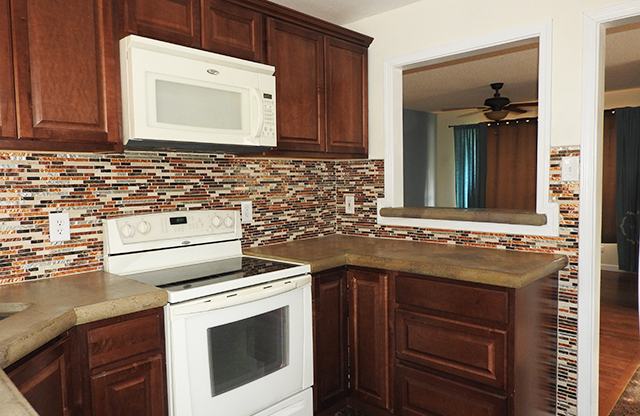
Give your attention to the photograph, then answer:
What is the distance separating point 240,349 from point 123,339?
0.48m

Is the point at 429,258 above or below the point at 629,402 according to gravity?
above

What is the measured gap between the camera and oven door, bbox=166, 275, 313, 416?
168 cm

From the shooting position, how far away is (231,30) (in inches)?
84.1

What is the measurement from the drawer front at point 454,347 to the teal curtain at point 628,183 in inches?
204

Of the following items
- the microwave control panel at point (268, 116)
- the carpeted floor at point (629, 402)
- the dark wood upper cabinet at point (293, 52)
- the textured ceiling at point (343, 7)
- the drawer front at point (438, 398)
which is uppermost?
the textured ceiling at point (343, 7)

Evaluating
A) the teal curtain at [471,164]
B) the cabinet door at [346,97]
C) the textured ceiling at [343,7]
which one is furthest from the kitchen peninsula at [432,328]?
the teal curtain at [471,164]

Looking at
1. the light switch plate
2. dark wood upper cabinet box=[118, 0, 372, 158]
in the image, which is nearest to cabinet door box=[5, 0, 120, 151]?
dark wood upper cabinet box=[118, 0, 372, 158]

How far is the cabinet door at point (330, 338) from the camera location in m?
2.25

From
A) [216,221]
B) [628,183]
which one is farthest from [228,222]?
[628,183]

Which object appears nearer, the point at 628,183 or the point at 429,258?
the point at 429,258

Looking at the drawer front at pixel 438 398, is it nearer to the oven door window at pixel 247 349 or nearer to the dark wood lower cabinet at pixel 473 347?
the dark wood lower cabinet at pixel 473 347

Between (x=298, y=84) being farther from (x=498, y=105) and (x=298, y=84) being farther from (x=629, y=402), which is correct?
(x=498, y=105)

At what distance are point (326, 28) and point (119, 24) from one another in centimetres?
118

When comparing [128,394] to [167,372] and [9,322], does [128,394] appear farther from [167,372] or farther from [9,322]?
[9,322]
